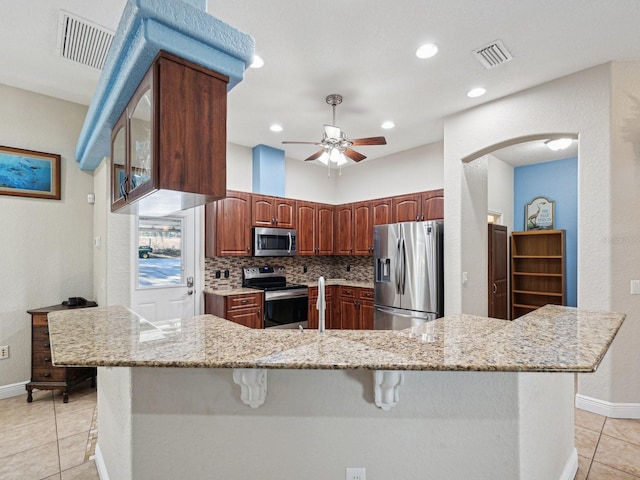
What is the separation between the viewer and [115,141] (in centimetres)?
207

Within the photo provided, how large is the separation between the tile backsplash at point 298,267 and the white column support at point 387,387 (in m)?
3.61

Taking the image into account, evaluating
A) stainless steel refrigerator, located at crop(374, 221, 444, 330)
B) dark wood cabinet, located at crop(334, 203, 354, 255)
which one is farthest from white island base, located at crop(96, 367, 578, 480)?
dark wood cabinet, located at crop(334, 203, 354, 255)

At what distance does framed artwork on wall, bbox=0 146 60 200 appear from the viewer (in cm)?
315

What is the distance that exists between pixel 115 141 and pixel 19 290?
7.40 ft

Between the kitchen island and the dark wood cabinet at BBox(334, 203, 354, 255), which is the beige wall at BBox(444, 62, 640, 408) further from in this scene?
the dark wood cabinet at BBox(334, 203, 354, 255)

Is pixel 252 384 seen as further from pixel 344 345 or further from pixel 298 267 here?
pixel 298 267

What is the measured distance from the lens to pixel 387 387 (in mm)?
1325

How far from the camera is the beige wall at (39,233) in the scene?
316 centimetres

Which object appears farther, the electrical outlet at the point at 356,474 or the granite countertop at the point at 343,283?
the granite countertop at the point at 343,283

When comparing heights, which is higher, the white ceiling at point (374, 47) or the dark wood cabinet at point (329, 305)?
the white ceiling at point (374, 47)

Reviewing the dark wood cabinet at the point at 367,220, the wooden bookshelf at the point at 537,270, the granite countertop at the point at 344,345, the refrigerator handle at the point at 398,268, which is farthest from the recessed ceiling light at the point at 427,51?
the wooden bookshelf at the point at 537,270

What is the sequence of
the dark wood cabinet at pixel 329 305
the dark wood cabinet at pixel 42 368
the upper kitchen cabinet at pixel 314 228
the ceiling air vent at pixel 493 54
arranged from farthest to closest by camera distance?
the upper kitchen cabinet at pixel 314 228 < the dark wood cabinet at pixel 329 305 < the dark wood cabinet at pixel 42 368 < the ceiling air vent at pixel 493 54

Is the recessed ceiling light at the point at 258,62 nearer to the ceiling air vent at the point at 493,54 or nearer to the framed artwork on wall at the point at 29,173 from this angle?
the ceiling air vent at the point at 493,54

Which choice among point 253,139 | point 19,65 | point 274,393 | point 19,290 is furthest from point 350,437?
point 253,139
